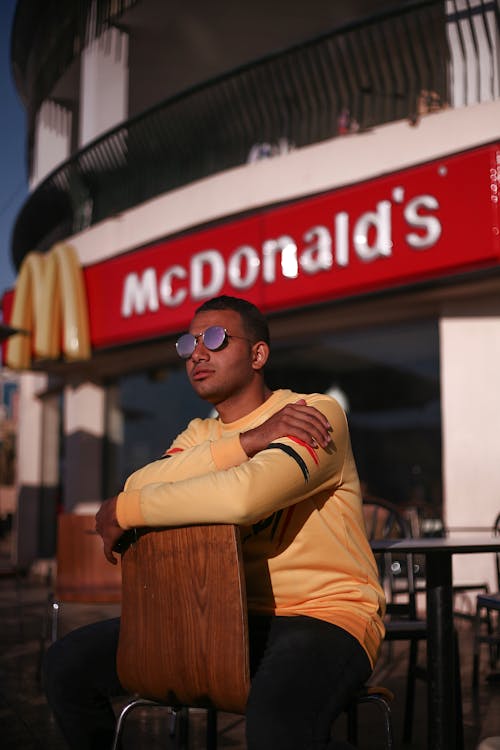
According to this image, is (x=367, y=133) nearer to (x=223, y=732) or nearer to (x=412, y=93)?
(x=412, y=93)

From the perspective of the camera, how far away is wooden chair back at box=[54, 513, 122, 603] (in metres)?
4.92

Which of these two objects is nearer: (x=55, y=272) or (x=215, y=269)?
(x=215, y=269)

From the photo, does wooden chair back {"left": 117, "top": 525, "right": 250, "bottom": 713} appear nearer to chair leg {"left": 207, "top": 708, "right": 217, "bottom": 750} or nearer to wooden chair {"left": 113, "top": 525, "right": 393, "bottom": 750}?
wooden chair {"left": 113, "top": 525, "right": 393, "bottom": 750}

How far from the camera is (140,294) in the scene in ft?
29.7

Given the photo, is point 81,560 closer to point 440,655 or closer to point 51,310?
point 440,655

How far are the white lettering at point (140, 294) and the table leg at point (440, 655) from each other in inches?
254

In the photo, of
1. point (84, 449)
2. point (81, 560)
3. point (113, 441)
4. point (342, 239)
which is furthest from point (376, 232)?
point (84, 449)

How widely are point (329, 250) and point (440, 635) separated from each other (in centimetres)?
509

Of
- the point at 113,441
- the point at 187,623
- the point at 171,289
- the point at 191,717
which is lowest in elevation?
the point at 191,717

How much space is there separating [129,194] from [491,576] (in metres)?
6.93

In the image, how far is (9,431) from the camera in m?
29.6

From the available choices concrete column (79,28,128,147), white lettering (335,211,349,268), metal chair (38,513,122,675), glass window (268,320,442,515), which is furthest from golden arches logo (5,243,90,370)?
metal chair (38,513,122,675)

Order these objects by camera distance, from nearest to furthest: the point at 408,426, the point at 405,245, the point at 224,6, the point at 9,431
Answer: the point at 405,245, the point at 408,426, the point at 224,6, the point at 9,431

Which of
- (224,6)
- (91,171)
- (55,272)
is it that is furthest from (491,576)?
(224,6)
